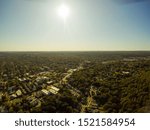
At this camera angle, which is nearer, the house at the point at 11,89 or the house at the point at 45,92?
the house at the point at 45,92

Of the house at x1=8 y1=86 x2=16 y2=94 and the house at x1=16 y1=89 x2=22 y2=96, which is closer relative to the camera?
the house at x1=16 y1=89 x2=22 y2=96

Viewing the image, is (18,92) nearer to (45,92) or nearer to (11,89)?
(11,89)

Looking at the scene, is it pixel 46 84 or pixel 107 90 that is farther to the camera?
pixel 46 84

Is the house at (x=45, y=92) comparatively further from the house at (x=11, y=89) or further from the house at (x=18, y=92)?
the house at (x=11, y=89)

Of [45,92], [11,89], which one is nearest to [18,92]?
[11,89]

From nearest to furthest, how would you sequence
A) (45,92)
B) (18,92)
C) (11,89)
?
(45,92)
(18,92)
(11,89)

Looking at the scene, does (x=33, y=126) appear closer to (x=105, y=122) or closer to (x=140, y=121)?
(x=105, y=122)

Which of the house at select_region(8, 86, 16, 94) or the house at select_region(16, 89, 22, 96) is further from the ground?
the house at select_region(8, 86, 16, 94)

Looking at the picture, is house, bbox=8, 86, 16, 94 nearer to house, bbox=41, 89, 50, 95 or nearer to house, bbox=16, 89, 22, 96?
house, bbox=16, 89, 22, 96

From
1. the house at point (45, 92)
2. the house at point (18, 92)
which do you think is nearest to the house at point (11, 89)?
the house at point (18, 92)

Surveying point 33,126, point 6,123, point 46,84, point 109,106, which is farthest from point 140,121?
point 46,84

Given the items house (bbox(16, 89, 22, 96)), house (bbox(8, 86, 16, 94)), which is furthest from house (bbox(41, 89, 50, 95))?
house (bbox(8, 86, 16, 94))
